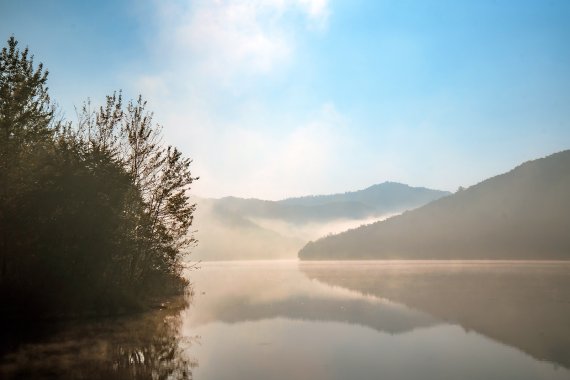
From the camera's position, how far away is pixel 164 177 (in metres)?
37.8

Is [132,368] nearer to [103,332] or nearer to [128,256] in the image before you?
[103,332]

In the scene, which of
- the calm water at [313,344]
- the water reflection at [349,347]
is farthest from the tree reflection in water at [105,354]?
the water reflection at [349,347]

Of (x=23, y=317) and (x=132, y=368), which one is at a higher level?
(x=23, y=317)

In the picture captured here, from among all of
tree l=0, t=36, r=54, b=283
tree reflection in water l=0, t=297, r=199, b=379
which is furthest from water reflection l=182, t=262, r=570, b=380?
tree l=0, t=36, r=54, b=283

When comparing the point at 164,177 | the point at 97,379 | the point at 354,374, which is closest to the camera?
the point at 97,379

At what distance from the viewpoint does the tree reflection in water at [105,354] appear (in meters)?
15.4

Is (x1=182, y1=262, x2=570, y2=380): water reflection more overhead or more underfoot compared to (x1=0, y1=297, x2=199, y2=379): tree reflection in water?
more underfoot

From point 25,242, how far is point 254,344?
1683 cm

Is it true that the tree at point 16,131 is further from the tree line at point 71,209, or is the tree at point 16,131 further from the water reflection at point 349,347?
the water reflection at point 349,347

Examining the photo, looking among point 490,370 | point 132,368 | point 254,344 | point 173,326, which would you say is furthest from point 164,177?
point 490,370

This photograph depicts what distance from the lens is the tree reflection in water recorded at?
50.6 feet

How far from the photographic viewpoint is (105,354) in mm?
18344

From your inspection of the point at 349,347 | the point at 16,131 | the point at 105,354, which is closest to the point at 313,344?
the point at 349,347

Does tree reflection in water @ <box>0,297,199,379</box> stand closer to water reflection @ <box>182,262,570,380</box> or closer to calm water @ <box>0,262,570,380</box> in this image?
calm water @ <box>0,262,570,380</box>
